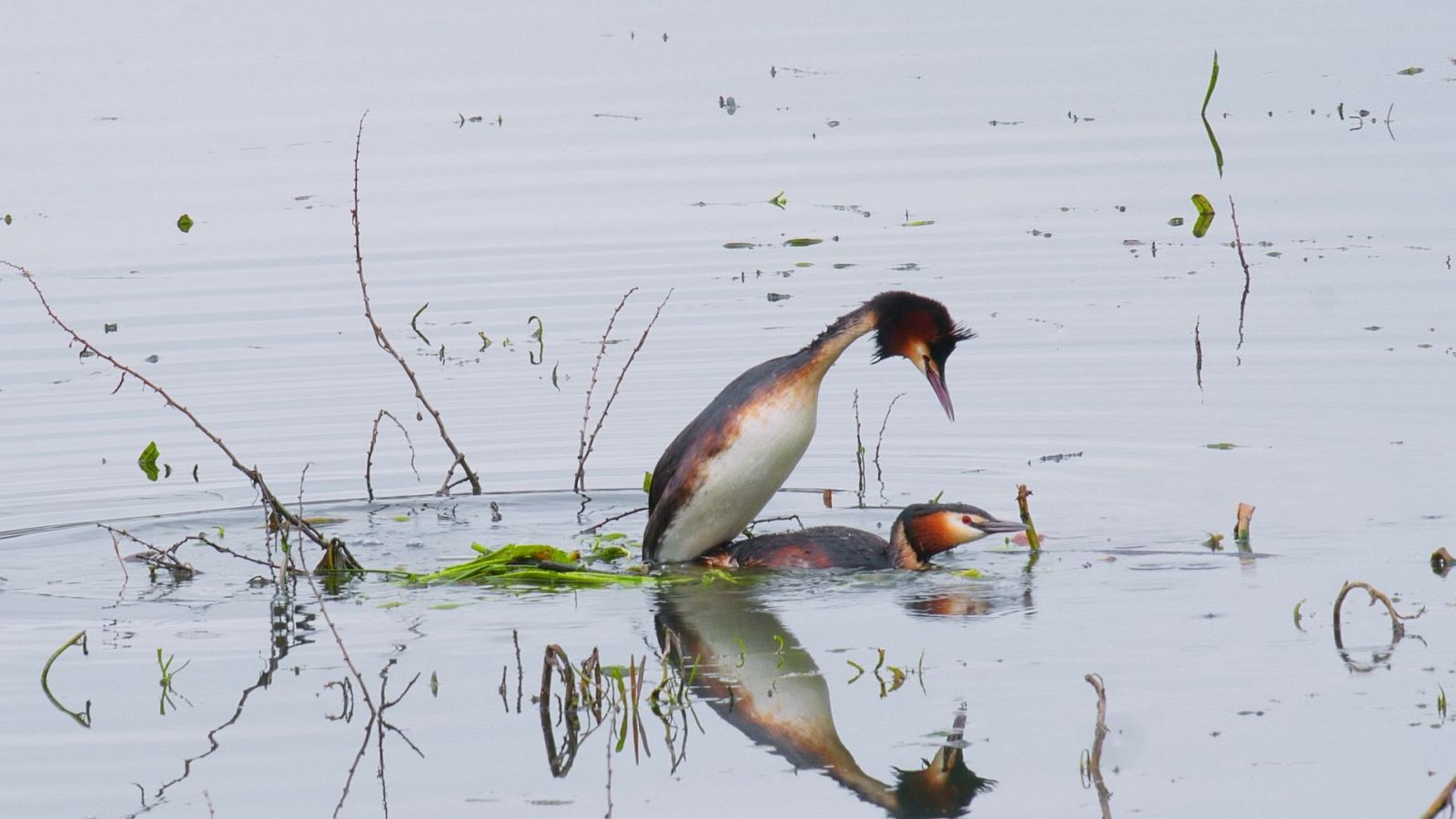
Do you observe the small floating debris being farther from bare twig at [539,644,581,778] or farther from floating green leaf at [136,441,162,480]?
floating green leaf at [136,441,162,480]

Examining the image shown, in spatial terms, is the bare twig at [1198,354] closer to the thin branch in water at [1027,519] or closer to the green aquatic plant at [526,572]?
the thin branch in water at [1027,519]

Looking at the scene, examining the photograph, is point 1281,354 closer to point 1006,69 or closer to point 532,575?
point 532,575

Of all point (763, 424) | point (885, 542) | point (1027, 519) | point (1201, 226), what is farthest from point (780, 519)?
point (1201, 226)

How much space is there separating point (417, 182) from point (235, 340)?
495cm

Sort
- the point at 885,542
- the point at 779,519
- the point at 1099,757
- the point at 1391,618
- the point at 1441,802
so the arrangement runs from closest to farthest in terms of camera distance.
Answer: the point at 1441,802, the point at 1099,757, the point at 1391,618, the point at 885,542, the point at 779,519

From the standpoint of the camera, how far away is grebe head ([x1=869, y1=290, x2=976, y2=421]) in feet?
29.9

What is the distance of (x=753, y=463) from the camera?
9047mm

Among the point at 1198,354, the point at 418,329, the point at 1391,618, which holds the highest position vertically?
the point at 418,329

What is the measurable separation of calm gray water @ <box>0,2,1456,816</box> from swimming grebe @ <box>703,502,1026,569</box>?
277 mm

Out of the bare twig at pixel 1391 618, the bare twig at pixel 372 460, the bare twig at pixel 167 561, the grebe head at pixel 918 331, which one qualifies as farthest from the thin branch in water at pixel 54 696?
the bare twig at pixel 1391 618

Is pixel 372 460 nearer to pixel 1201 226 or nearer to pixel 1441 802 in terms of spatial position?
pixel 1201 226

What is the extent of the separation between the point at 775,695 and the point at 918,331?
2345mm

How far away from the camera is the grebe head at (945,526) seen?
880 cm

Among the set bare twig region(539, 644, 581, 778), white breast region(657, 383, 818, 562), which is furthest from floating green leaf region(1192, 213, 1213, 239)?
bare twig region(539, 644, 581, 778)
